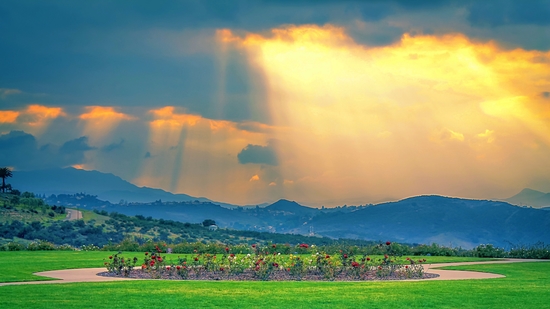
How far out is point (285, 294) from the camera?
59.7ft

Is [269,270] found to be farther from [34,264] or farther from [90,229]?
[90,229]

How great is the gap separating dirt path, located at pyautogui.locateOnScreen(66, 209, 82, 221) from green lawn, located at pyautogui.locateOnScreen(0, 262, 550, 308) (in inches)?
2173

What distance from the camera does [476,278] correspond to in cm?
2341

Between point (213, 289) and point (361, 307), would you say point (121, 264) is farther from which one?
point (361, 307)

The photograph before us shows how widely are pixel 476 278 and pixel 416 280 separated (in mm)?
2332

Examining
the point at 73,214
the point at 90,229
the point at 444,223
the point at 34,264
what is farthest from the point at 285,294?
the point at 444,223

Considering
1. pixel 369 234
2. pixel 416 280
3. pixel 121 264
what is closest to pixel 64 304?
pixel 121 264

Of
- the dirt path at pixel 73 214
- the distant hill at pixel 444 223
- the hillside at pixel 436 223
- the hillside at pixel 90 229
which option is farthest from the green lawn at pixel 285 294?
the distant hill at pixel 444 223

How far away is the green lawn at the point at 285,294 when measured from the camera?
52.9 ft

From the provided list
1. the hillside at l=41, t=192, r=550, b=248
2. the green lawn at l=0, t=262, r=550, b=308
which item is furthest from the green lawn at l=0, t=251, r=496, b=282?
the hillside at l=41, t=192, r=550, b=248

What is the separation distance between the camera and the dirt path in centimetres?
7355

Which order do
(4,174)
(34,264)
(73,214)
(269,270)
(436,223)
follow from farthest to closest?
(436,223)
(4,174)
(73,214)
(34,264)
(269,270)

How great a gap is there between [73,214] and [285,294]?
210ft

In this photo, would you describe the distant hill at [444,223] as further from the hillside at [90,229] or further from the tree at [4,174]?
the tree at [4,174]
